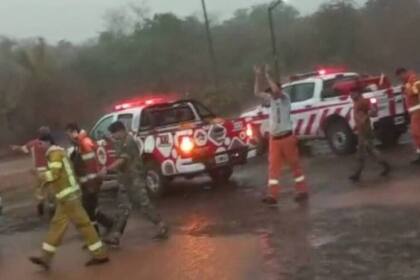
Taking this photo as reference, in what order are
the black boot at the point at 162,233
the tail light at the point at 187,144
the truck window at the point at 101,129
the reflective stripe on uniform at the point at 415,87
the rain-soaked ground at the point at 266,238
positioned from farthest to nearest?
the truck window at the point at 101,129
the tail light at the point at 187,144
the reflective stripe on uniform at the point at 415,87
the black boot at the point at 162,233
the rain-soaked ground at the point at 266,238

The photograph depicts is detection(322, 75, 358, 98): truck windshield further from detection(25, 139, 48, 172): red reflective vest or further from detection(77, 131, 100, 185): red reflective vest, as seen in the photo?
detection(77, 131, 100, 185): red reflective vest

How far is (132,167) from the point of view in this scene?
1178 centimetres

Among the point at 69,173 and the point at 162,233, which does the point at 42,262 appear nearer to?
the point at 69,173

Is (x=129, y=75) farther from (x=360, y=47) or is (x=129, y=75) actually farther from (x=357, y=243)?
(x=357, y=243)

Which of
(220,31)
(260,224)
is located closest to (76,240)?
(260,224)

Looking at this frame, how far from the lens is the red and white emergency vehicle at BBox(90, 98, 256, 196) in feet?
53.5

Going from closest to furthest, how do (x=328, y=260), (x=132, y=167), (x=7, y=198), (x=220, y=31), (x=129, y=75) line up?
(x=328, y=260) → (x=132, y=167) → (x=7, y=198) → (x=129, y=75) → (x=220, y=31)

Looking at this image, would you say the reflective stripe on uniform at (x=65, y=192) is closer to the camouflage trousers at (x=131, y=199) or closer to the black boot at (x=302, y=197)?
the camouflage trousers at (x=131, y=199)

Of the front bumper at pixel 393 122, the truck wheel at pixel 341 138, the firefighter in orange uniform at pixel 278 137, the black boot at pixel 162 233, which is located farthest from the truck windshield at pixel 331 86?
the black boot at pixel 162 233

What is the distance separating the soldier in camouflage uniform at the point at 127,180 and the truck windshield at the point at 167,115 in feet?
17.7

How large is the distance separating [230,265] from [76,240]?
392cm

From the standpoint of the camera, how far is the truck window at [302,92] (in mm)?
20562

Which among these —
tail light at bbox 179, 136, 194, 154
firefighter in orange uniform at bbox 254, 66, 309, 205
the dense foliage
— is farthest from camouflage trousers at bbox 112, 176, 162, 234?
the dense foliage

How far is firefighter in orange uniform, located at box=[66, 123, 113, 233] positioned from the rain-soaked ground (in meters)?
0.51
